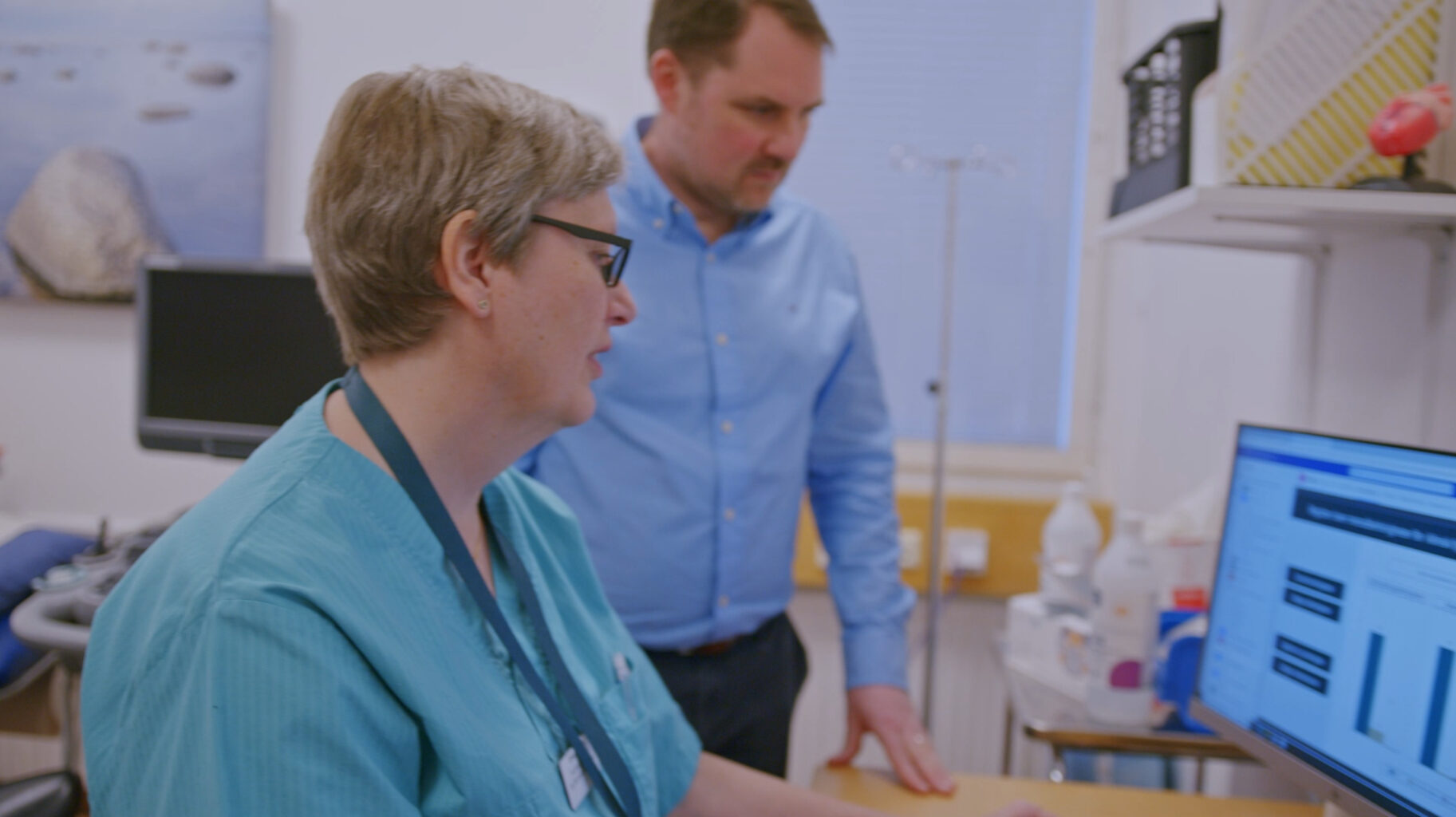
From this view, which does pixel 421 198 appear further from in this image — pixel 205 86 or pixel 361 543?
pixel 205 86

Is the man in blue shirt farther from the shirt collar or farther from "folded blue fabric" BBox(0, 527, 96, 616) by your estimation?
"folded blue fabric" BBox(0, 527, 96, 616)

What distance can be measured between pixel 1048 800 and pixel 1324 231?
2.83 feet

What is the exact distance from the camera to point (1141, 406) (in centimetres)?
228

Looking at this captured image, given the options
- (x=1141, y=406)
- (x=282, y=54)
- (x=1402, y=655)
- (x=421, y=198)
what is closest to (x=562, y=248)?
(x=421, y=198)

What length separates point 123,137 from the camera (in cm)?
251

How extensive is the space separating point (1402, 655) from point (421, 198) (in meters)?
0.90

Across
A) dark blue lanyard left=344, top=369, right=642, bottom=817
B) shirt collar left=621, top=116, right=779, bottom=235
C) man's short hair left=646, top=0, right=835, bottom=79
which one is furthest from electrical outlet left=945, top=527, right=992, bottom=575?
dark blue lanyard left=344, top=369, right=642, bottom=817

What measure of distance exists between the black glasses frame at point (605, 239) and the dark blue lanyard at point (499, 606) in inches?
8.0

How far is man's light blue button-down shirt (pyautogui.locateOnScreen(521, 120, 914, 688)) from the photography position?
4.56 ft

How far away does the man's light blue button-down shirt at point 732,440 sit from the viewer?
4.56 ft

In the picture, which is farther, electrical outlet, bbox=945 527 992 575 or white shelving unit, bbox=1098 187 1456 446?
electrical outlet, bbox=945 527 992 575

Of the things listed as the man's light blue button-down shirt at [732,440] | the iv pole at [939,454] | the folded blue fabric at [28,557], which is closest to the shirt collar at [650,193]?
the man's light blue button-down shirt at [732,440]

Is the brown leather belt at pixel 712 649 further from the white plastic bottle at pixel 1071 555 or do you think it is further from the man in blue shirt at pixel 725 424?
the white plastic bottle at pixel 1071 555

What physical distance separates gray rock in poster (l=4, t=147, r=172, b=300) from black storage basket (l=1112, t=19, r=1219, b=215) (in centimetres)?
234
